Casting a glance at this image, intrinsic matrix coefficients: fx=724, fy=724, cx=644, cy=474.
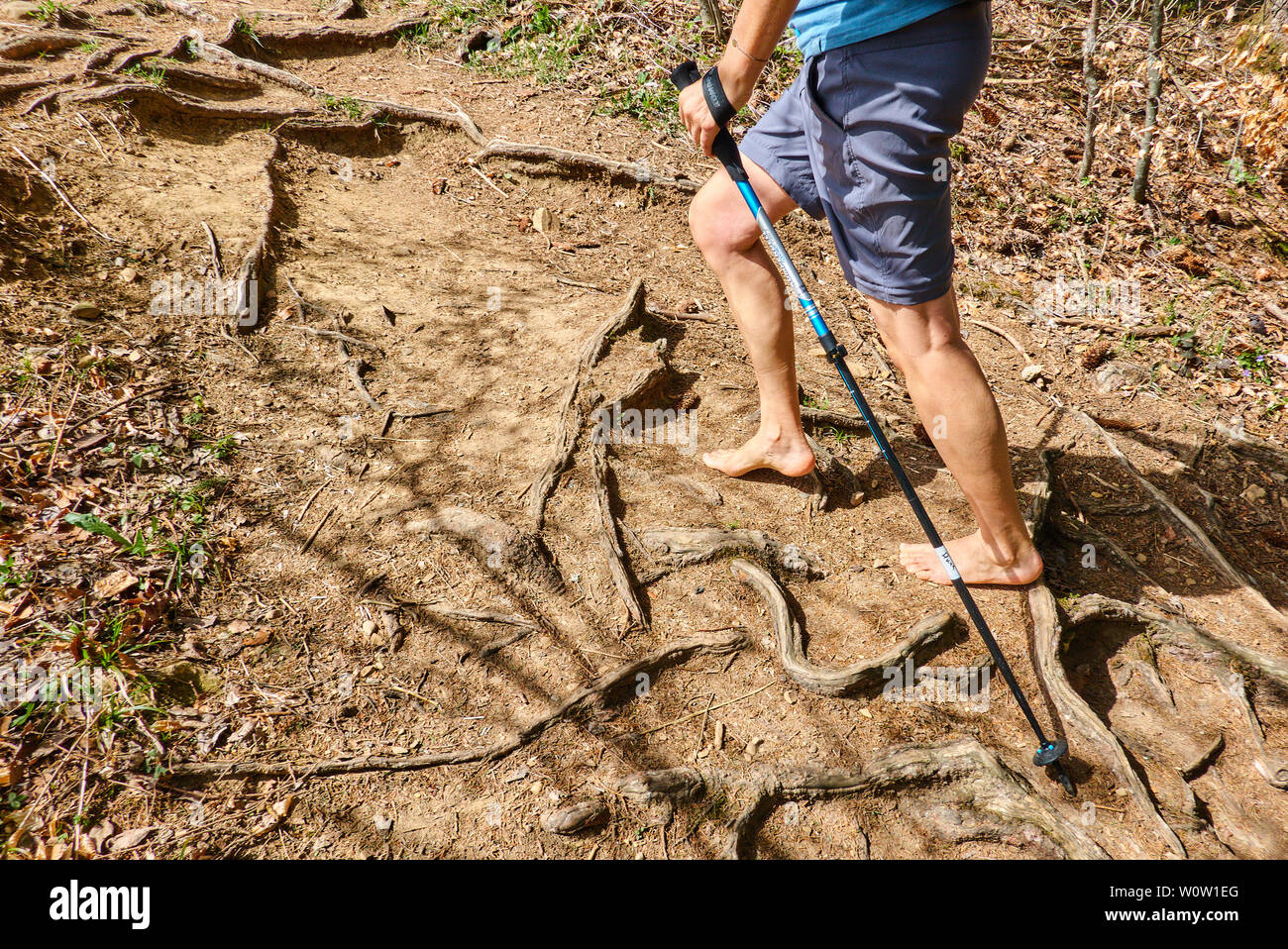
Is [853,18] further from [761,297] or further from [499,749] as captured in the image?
[499,749]

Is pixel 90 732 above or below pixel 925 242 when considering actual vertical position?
below

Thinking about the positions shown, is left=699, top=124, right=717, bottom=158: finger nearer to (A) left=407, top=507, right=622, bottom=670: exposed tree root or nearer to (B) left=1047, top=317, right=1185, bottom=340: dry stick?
(A) left=407, top=507, right=622, bottom=670: exposed tree root

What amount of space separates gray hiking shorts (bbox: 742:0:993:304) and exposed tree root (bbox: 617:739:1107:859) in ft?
4.75

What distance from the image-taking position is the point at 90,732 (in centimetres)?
194

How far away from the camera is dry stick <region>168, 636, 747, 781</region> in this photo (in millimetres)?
1990

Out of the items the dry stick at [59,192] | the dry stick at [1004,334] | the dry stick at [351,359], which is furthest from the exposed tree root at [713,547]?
the dry stick at [59,192]

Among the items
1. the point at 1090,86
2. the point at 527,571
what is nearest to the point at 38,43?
the point at 527,571

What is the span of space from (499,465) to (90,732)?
5.15 feet

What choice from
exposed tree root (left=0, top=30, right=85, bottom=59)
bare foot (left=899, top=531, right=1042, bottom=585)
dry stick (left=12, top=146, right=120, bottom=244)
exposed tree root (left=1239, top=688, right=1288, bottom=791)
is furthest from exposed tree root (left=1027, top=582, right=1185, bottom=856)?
exposed tree root (left=0, top=30, right=85, bottom=59)

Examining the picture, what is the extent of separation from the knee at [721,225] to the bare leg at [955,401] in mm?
634

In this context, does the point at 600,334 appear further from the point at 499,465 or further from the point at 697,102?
the point at 697,102

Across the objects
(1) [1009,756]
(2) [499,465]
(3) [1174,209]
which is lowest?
(1) [1009,756]

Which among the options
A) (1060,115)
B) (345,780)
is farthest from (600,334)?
(1060,115)

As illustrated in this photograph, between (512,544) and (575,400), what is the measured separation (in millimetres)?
871
